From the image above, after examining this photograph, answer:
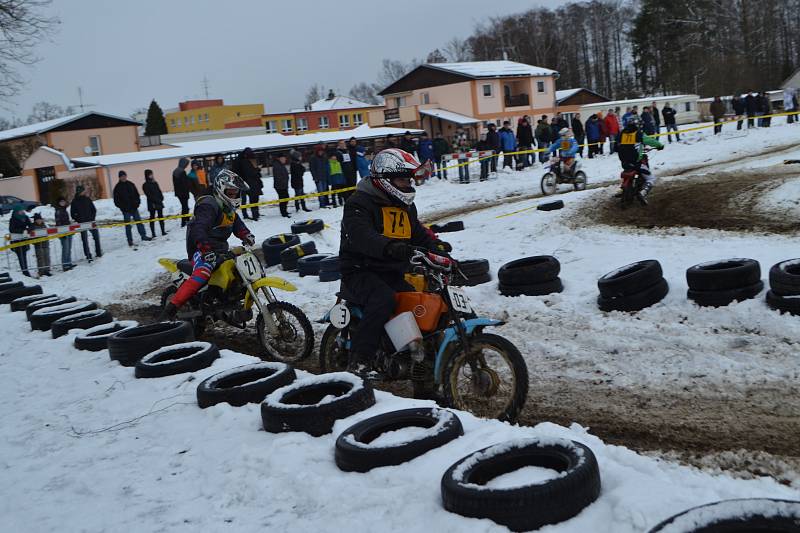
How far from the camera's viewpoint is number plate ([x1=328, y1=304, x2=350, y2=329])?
6.28 m

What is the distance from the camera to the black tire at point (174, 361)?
6.73 metres

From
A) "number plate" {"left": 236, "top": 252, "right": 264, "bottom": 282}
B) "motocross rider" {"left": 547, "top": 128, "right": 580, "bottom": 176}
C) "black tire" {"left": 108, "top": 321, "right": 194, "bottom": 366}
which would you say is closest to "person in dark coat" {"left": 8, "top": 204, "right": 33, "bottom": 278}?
"number plate" {"left": 236, "top": 252, "right": 264, "bottom": 282}

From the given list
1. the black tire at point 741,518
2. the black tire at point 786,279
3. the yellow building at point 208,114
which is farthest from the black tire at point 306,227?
the yellow building at point 208,114

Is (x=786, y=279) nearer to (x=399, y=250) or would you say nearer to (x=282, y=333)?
(x=399, y=250)

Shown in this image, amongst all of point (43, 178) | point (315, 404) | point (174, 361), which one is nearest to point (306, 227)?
point (174, 361)

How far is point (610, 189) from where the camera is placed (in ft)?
56.5

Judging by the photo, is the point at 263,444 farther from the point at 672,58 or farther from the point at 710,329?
the point at 672,58

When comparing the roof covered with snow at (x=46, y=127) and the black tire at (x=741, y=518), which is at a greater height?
the roof covered with snow at (x=46, y=127)

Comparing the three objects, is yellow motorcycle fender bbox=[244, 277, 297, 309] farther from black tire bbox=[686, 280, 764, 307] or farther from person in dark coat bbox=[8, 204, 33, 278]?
person in dark coat bbox=[8, 204, 33, 278]

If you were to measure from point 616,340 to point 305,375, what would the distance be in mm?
3518

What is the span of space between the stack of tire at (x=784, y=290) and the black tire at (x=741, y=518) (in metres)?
5.41

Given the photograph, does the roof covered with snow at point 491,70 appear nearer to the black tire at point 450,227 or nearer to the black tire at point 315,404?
the black tire at point 450,227

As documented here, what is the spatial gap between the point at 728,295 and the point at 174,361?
5975mm

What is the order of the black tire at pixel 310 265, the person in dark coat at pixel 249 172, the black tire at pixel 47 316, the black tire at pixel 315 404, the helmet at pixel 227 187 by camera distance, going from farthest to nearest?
the person in dark coat at pixel 249 172, the black tire at pixel 310 265, the black tire at pixel 47 316, the helmet at pixel 227 187, the black tire at pixel 315 404
